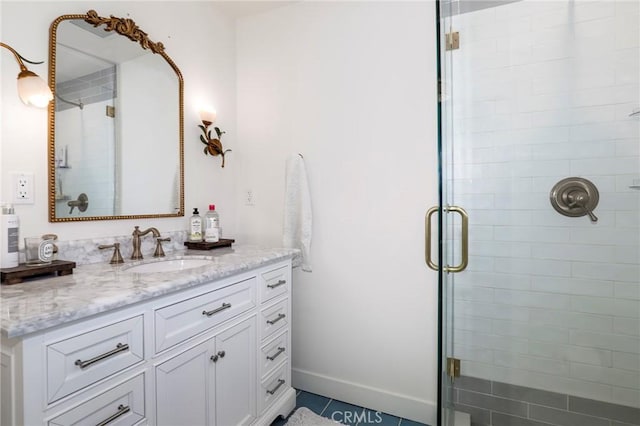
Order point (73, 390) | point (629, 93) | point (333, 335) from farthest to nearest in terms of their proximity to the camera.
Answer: point (333, 335) → point (629, 93) → point (73, 390)

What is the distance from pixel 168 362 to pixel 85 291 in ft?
1.20

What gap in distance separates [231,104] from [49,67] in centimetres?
112

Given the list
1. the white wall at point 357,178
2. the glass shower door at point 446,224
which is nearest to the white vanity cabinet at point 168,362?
the white wall at point 357,178

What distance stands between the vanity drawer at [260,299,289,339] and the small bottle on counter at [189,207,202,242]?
2.04 ft

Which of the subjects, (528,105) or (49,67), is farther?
(528,105)

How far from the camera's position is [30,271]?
1.11 m

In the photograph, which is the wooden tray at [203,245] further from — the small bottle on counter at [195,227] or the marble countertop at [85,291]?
the marble countertop at [85,291]

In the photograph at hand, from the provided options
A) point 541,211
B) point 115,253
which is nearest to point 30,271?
point 115,253

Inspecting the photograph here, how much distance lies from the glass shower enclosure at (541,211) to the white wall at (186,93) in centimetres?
146

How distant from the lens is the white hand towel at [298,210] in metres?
2.04

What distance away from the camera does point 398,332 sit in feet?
6.22

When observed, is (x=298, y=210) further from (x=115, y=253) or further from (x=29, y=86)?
(x=29, y=86)

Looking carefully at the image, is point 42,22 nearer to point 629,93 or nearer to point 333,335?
point 333,335

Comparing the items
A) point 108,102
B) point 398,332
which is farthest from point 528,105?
point 108,102
